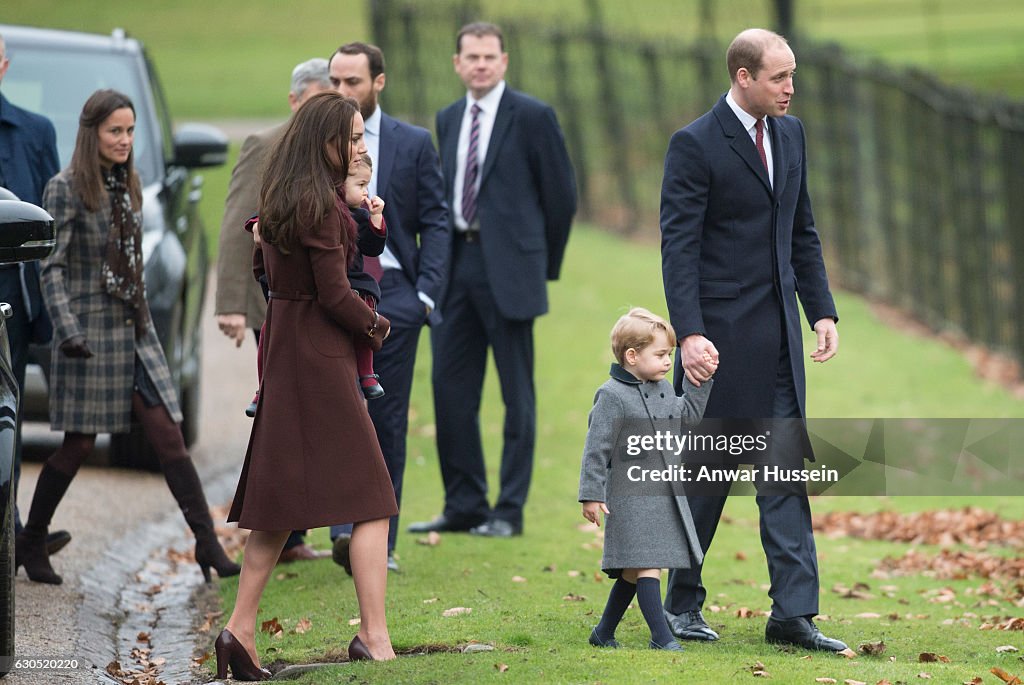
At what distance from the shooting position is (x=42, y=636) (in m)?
6.27

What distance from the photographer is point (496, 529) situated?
8594 mm

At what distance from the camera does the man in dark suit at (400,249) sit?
750cm

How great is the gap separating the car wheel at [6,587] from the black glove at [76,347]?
4.71ft

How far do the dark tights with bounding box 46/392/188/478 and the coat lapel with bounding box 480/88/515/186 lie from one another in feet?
7.21

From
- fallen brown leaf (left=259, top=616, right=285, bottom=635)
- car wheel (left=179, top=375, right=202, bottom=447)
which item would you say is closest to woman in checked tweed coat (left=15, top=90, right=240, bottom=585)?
fallen brown leaf (left=259, top=616, right=285, bottom=635)

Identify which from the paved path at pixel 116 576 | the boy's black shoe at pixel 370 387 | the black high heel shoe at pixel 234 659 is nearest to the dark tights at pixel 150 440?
the paved path at pixel 116 576

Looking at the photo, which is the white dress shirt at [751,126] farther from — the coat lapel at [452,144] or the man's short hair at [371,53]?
the coat lapel at [452,144]

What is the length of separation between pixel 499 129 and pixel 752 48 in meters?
2.59

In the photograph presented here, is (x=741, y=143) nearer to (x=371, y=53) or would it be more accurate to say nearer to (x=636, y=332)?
(x=636, y=332)

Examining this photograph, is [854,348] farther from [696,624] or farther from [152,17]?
[152,17]

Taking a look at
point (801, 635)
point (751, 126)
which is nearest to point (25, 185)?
point (751, 126)

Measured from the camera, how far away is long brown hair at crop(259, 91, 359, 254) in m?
5.51

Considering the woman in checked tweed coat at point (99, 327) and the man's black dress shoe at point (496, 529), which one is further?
the man's black dress shoe at point (496, 529)

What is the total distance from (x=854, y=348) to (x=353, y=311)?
11110mm
